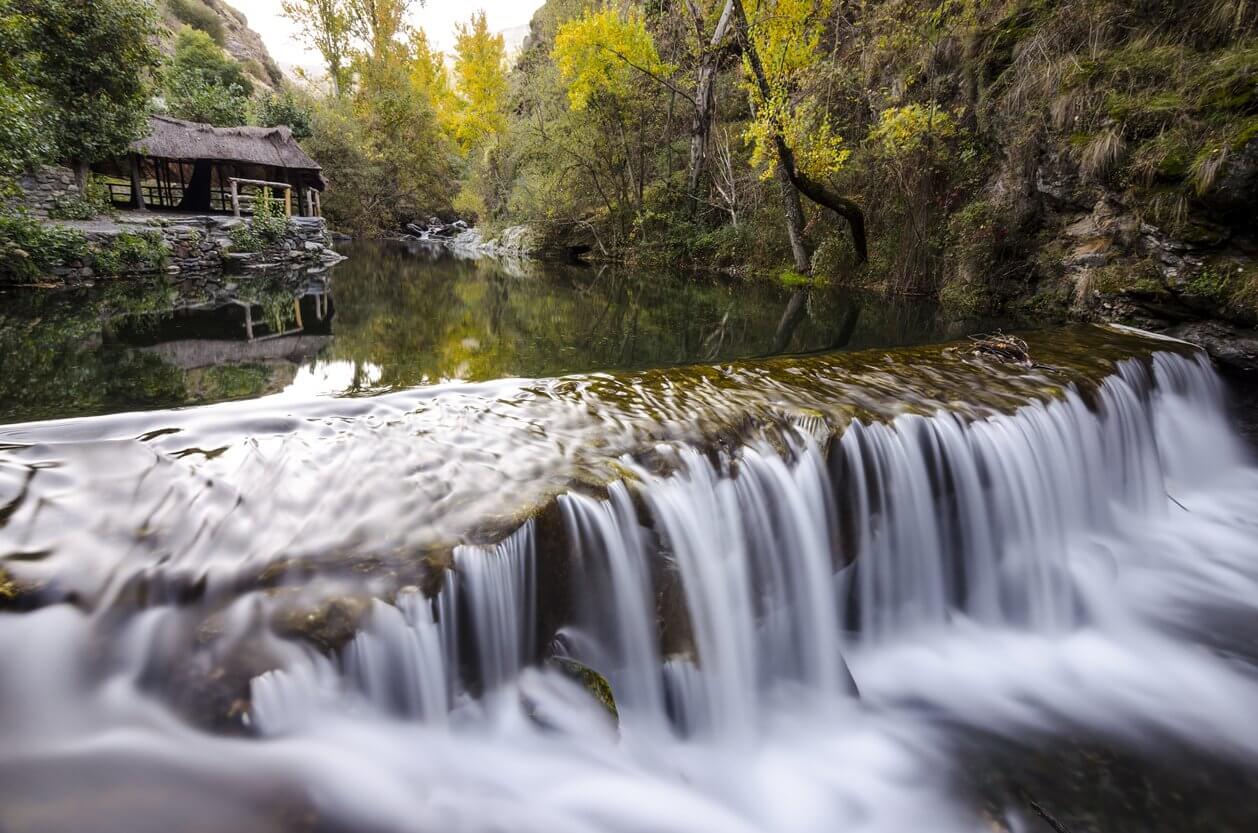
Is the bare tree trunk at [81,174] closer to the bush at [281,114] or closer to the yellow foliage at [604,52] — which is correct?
the yellow foliage at [604,52]

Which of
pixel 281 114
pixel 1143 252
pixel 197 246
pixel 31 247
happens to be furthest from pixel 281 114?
pixel 1143 252

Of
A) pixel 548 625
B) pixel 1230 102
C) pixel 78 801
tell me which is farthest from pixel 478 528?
pixel 1230 102

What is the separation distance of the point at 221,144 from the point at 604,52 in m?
14.7

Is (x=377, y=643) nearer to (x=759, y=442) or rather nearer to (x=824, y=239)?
(x=759, y=442)

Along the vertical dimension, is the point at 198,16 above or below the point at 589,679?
above

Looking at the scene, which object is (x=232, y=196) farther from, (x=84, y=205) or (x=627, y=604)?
(x=627, y=604)

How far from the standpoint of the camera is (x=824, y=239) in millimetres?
13859

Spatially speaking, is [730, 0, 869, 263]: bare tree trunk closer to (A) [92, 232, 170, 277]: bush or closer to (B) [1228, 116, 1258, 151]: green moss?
(B) [1228, 116, 1258, 151]: green moss

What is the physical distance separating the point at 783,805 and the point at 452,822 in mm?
1356

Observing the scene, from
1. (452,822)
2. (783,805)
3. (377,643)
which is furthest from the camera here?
(783,805)

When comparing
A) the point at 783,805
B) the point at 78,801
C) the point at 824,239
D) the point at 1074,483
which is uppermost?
the point at 824,239

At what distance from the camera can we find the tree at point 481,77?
114 ft

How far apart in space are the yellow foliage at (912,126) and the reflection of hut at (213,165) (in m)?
19.3

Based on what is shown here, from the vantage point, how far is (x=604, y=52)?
1705cm
